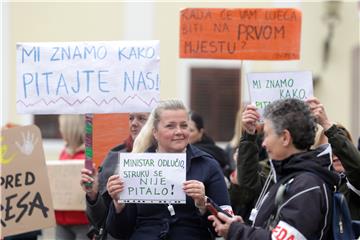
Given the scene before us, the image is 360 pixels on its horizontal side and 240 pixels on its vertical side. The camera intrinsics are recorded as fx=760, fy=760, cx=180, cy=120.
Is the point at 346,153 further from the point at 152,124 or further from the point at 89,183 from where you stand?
the point at 89,183

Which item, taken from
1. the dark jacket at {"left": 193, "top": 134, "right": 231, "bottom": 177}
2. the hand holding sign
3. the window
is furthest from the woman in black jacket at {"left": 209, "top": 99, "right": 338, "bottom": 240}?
the window

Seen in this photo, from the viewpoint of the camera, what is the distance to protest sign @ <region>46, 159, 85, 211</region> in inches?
226

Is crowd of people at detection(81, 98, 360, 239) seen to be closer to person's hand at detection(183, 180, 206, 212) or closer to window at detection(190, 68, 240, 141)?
person's hand at detection(183, 180, 206, 212)

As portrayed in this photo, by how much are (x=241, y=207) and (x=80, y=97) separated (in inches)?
54.5

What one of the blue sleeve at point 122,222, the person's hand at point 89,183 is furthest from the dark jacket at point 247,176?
the person's hand at point 89,183

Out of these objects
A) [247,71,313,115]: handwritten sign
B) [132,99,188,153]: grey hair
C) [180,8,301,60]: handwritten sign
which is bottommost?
[132,99,188,153]: grey hair

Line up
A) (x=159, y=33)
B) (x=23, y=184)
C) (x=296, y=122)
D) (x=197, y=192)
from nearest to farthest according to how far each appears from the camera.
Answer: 1. (x=296, y=122)
2. (x=197, y=192)
3. (x=23, y=184)
4. (x=159, y=33)

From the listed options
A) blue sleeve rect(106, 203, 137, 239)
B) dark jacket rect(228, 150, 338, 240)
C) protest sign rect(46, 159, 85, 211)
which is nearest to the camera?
dark jacket rect(228, 150, 338, 240)

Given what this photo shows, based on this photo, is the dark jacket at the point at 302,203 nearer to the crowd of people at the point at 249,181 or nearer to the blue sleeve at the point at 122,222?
the crowd of people at the point at 249,181

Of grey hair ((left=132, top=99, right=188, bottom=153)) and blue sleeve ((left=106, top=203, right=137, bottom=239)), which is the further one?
grey hair ((left=132, top=99, right=188, bottom=153))

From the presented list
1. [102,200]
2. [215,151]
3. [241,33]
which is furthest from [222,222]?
[215,151]

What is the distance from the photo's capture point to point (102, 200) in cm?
443

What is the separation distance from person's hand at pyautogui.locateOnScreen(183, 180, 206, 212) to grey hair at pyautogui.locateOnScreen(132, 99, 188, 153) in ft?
1.69

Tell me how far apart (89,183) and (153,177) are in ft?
1.50
